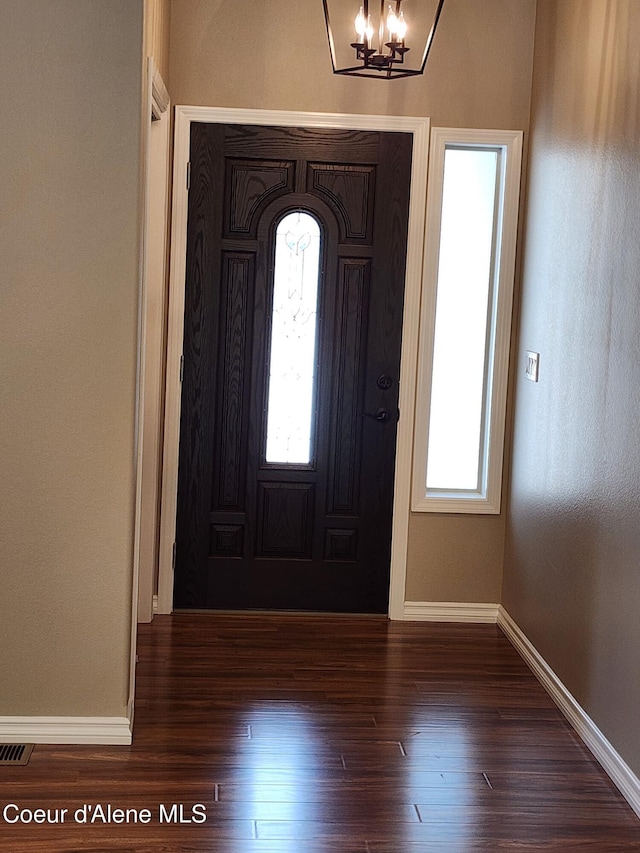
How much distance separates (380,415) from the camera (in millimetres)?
4594

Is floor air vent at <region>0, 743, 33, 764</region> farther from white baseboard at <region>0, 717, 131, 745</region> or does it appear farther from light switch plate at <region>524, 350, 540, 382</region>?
light switch plate at <region>524, 350, 540, 382</region>

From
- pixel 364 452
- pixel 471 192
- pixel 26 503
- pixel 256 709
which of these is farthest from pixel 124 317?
pixel 471 192

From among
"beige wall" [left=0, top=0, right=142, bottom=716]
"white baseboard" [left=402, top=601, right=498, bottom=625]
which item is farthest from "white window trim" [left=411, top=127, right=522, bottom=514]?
"beige wall" [left=0, top=0, right=142, bottom=716]

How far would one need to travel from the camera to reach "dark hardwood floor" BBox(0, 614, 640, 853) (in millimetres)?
2746

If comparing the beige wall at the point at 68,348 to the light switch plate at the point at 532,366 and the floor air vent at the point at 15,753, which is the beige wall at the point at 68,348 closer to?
the floor air vent at the point at 15,753

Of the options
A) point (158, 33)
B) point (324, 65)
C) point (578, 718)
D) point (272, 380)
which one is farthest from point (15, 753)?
point (324, 65)

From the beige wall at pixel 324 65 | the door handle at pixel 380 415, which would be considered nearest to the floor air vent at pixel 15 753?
the door handle at pixel 380 415

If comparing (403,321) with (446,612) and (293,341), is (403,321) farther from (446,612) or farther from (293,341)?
(446,612)

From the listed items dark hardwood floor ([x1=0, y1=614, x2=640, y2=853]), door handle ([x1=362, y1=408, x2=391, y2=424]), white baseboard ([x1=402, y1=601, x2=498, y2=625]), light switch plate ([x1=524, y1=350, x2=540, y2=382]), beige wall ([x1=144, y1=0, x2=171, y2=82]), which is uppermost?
beige wall ([x1=144, y1=0, x2=171, y2=82])

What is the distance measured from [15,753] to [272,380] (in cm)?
202

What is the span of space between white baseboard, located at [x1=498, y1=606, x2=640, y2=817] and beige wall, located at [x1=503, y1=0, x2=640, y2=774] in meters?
0.04

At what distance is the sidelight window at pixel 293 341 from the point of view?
450 cm

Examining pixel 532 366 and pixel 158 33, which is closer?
pixel 158 33

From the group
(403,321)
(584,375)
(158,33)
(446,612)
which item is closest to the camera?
(584,375)
